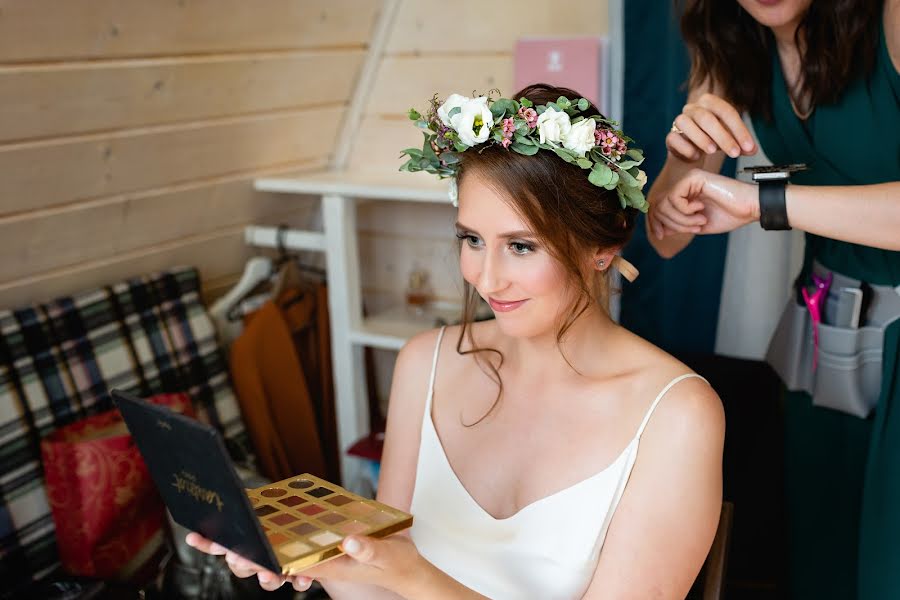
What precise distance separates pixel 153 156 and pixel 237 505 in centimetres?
133

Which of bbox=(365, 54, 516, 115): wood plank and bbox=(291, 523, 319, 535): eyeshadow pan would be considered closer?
bbox=(291, 523, 319, 535): eyeshadow pan

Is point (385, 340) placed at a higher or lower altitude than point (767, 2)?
lower

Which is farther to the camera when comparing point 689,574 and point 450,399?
point 450,399

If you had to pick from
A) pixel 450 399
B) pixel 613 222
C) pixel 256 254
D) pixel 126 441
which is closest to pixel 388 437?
pixel 450 399

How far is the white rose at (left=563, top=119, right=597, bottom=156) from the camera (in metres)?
1.29

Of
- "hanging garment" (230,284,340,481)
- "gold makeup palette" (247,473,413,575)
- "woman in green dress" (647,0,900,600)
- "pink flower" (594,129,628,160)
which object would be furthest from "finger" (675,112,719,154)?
"hanging garment" (230,284,340,481)

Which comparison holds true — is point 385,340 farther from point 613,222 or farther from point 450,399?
point 613,222

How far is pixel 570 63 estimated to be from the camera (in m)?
2.18

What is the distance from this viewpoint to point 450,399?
1.59 m

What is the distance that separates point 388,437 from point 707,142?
2.34ft

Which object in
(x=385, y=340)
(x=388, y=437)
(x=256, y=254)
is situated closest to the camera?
(x=388, y=437)

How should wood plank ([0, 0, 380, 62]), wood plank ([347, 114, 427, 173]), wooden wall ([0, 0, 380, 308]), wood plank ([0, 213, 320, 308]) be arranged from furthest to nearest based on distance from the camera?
1. wood plank ([347, 114, 427, 173])
2. wood plank ([0, 213, 320, 308])
3. wooden wall ([0, 0, 380, 308])
4. wood plank ([0, 0, 380, 62])

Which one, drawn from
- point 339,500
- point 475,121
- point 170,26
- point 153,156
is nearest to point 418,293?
point 153,156

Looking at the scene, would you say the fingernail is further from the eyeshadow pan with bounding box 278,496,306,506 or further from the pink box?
the pink box
